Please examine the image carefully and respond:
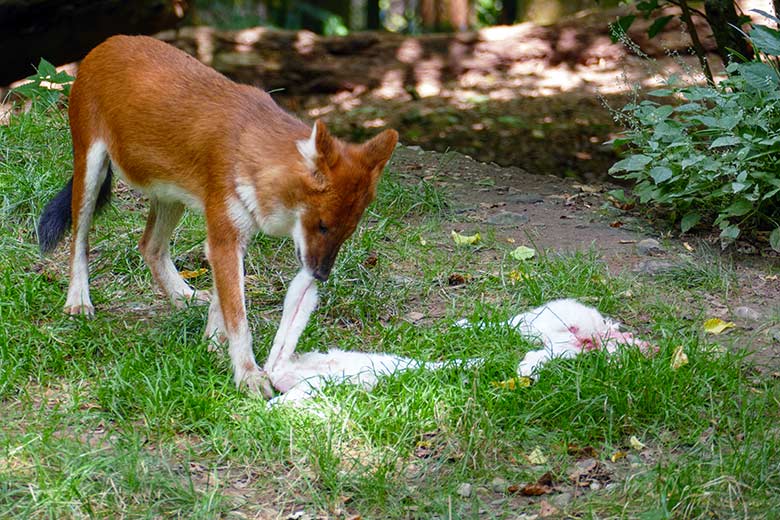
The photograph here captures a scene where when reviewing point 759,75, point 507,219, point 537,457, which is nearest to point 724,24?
point 759,75

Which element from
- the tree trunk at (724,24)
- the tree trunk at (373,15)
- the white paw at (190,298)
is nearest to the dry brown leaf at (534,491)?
the white paw at (190,298)

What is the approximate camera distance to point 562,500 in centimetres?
398

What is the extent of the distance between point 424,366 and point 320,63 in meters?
6.62

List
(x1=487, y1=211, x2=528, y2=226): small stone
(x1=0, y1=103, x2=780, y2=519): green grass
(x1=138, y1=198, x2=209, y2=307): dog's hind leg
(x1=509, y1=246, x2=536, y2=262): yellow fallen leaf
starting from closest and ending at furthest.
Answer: (x1=0, y1=103, x2=780, y2=519): green grass, (x1=138, y1=198, x2=209, y2=307): dog's hind leg, (x1=509, y1=246, x2=536, y2=262): yellow fallen leaf, (x1=487, y1=211, x2=528, y2=226): small stone

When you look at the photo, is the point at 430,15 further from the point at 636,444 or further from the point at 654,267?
the point at 636,444

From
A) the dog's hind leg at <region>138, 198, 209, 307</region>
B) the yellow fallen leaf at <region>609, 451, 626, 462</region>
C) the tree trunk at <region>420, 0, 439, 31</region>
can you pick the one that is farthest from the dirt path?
the tree trunk at <region>420, 0, 439, 31</region>

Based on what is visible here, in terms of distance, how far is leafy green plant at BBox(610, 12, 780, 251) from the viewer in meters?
6.11

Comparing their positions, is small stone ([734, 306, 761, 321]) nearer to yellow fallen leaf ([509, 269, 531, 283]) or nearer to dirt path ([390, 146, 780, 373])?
dirt path ([390, 146, 780, 373])

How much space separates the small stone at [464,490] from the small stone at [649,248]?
2.88m

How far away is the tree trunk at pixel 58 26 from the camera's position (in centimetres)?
898

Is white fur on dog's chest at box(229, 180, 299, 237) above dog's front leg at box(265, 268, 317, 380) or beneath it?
above

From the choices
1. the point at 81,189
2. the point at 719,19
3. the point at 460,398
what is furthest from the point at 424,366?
the point at 719,19

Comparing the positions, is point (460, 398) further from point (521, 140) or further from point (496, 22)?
point (496, 22)

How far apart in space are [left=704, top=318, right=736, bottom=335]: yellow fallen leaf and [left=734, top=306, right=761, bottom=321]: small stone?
18cm
